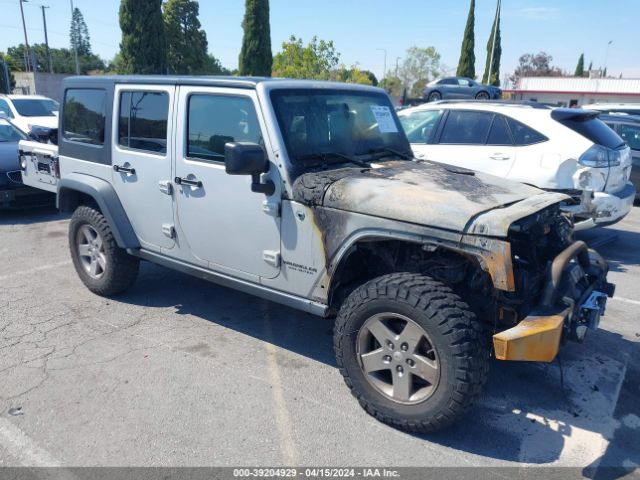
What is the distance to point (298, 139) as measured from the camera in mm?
3691

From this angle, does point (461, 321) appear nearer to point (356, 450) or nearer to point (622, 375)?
point (356, 450)

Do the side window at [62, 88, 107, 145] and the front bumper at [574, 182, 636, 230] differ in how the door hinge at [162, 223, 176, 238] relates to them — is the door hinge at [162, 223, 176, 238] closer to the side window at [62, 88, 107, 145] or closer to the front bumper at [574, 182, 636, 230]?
the side window at [62, 88, 107, 145]

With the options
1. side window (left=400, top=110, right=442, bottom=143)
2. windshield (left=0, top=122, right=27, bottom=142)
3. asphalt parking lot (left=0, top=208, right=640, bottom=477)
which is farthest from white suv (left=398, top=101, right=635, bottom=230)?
windshield (left=0, top=122, right=27, bottom=142)

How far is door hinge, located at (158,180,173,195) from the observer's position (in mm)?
4188

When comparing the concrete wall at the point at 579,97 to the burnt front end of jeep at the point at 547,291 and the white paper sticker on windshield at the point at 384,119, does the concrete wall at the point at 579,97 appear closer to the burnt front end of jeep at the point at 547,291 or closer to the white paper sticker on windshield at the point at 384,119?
the white paper sticker on windshield at the point at 384,119

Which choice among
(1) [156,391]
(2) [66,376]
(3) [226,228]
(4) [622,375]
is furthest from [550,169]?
(2) [66,376]

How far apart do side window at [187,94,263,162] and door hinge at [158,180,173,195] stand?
0.31m

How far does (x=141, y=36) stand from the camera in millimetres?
25547

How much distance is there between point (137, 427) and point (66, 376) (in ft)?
2.94

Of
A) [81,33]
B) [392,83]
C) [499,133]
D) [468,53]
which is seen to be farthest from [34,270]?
[81,33]

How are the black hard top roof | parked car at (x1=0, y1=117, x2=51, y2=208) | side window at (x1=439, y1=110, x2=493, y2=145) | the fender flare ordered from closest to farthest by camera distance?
the black hard top roof
the fender flare
side window at (x1=439, y1=110, x2=493, y2=145)
parked car at (x1=0, y1=117, x2=51, y2=208)

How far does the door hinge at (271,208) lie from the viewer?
3.55m

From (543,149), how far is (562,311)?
144 inches

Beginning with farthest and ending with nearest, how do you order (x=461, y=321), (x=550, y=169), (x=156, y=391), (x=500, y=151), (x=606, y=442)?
(x=500, y=151) < (x=550, y=169) < (x=156, y=391) < (x=606, y=442) < (x=461, y=321)
